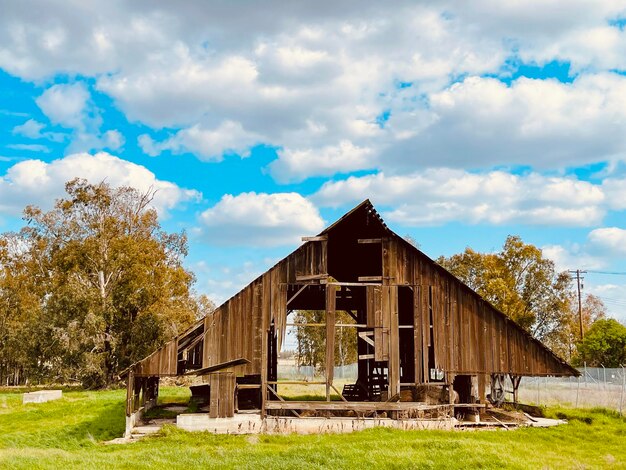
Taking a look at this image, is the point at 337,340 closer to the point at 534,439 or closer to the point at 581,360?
Result: the point at 581,360

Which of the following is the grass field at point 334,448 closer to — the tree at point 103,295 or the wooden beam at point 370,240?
the wooden beam at point 370,240

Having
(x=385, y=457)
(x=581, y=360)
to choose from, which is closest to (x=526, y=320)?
(x=581, y=360)

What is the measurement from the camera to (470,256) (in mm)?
63375

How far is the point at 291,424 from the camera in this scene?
24.1 metres

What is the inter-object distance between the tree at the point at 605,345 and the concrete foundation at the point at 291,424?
3195 centimetres

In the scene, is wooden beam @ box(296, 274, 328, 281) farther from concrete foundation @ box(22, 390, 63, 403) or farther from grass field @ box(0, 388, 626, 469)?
concrete foundation @ box(22, 390, 63, 403)

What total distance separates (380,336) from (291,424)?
481 cm

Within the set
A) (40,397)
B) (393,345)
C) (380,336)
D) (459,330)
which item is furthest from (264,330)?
(40,397)

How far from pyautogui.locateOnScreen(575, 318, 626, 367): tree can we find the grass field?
27.0 metres

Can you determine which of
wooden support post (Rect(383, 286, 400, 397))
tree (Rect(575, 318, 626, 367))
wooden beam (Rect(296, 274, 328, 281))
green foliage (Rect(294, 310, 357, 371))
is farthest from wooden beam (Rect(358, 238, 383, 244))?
green foliage (Rect(294, 310, 357, 371))

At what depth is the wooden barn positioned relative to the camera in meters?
24.3

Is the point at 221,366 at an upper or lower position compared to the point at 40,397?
upper

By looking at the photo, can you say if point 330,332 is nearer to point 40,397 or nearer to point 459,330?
point 459,330

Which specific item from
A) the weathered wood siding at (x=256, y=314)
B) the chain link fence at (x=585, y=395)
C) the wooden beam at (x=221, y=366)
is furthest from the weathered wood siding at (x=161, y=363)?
the chain link fence at (x=585, y=395)
